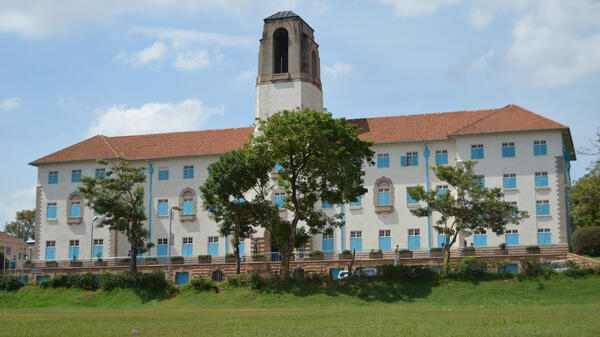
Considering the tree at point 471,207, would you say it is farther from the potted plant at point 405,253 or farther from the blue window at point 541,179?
the blue window at point 541,179

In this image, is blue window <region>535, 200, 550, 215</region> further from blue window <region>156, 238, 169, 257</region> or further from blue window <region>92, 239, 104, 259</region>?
blue window <region>92, 239, 104, 259</region>

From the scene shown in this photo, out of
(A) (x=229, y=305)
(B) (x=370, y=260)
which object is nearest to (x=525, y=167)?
(B) (x=370, y=260)

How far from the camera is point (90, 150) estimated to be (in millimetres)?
61562

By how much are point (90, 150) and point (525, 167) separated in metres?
35.8

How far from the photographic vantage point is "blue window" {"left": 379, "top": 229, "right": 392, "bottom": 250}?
2117 inches

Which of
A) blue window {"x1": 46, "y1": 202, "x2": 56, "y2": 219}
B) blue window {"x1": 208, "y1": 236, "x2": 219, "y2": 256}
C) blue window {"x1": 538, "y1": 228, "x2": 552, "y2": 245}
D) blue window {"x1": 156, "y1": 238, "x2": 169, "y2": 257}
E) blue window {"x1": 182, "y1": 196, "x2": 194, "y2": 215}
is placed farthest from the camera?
blue window {"x1": 46, "y1": 202, "x2": 56, "y2": 219}

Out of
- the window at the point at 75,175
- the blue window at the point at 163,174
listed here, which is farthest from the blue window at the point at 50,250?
the blue window at the point at 163,174

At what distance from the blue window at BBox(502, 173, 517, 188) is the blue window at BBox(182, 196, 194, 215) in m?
24.7

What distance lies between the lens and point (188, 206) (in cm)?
5869

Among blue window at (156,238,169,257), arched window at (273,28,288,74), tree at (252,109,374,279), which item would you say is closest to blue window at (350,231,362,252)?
arched window at (273,28,288,74)

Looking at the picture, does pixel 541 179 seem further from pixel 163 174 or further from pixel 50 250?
pixel 50 250

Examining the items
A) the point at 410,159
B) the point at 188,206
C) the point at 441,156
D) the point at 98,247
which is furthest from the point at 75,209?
the point at 441,156

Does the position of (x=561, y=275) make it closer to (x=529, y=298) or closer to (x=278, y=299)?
(x=529, y=298)

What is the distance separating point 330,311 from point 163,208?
107 ft
